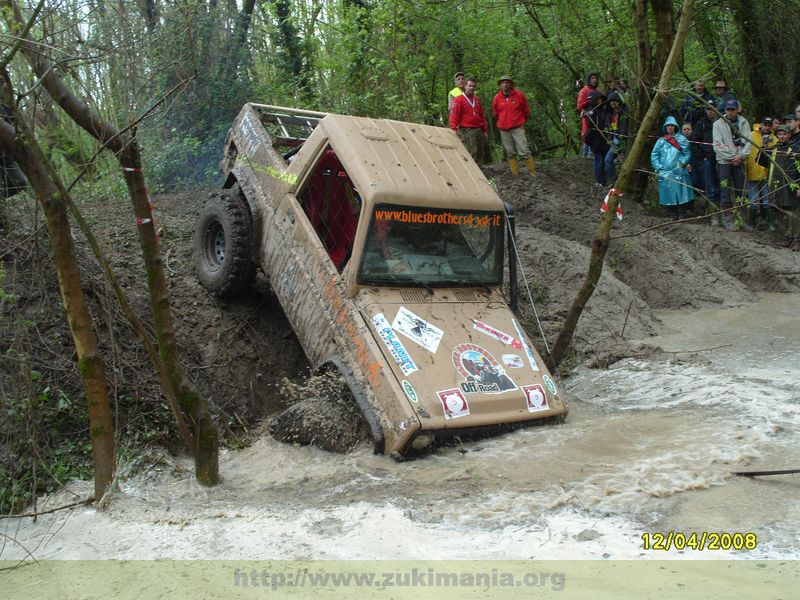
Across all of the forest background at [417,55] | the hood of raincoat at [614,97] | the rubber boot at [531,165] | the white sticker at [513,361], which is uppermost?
the forest background at [417,55]

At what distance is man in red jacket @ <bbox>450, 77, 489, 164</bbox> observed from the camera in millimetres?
13906

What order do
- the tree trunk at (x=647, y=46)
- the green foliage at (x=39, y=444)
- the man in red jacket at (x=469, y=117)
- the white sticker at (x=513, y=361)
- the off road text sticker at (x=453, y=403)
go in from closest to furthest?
the green foliage at (x=39, y=444)
the off road text sticker at (x=453, y=403)
the white sticker at (x=513, y=361)
the tree trunk at (x=647, y=46)
the man in red jacket at (x=469, y=117)

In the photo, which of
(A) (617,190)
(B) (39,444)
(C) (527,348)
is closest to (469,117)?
(A) (617,190)

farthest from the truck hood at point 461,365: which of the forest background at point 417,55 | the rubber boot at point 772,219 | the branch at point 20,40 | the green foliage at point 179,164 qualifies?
the green foliage at point 179,164

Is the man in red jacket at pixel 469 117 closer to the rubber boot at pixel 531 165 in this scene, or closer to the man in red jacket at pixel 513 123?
the man in red jacket at pixel 513 123

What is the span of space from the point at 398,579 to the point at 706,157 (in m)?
11.5

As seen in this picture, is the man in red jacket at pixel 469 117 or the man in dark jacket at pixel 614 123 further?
the man in dark jacket at pixel 614 123

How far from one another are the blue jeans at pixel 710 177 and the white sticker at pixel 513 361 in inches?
328

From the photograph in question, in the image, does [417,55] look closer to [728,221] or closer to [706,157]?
[706,157]

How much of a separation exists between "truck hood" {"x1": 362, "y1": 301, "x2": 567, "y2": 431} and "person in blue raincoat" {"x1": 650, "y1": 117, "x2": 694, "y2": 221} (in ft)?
25.7

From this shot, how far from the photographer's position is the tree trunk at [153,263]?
5293mm

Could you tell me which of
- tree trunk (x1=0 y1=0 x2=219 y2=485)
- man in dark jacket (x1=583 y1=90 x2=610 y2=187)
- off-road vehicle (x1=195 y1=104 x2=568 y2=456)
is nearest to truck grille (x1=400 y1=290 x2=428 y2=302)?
off-road vehicle (x1=195 y1=104 x2=568 y2=456)

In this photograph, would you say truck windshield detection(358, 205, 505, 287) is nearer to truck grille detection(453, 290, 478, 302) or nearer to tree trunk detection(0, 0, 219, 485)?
truck grille detection(453, 290, 478, 302)

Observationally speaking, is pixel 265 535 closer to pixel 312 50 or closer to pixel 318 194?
pixel 318 194
